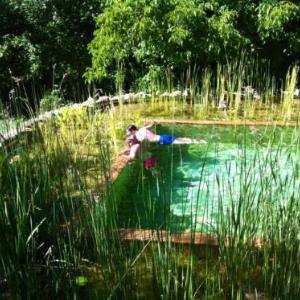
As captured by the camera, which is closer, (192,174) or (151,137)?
(192,174)

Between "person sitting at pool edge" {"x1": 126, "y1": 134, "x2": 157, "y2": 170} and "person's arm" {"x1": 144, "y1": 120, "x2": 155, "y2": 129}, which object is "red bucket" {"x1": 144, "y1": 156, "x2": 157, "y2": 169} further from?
"person's arm" {"x1": 144, "y1": 120, "x2": 155, "y2": 129}

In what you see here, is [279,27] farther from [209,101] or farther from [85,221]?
[85,221]

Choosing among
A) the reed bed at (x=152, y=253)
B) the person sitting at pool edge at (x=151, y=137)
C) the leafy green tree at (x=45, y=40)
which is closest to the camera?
the reed bed at (x=152, y=253)

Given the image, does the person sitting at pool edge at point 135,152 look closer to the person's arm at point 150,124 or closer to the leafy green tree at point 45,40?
the person's arm at point 150,124

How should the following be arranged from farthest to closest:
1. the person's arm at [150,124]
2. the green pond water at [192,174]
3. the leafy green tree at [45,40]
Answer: the leafy green tree at [45,40] < the person's arm at [150,124] < the green pond water at [192,174]

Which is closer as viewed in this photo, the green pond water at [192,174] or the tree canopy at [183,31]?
the green pond water at [192,174]

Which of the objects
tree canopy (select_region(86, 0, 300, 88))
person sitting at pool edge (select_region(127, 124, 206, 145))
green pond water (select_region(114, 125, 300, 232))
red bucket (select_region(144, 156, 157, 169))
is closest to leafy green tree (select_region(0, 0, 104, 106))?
tree canopy (select_region(86, 0, 300, 88))

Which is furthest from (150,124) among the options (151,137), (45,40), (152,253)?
(45,40)

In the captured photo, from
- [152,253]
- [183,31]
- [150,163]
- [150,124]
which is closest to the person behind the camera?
[152,253]

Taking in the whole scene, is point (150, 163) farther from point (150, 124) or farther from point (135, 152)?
point (150, 124)

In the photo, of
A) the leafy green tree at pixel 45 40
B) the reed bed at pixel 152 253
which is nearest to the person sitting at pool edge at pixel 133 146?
the reed bed at pixel 152 253

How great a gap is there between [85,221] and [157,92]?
14.8 feet

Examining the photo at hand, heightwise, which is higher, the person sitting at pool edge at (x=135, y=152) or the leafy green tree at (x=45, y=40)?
the leafy green tree at (x=45, y=40)

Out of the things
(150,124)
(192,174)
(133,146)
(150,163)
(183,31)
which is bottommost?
(192,174)
